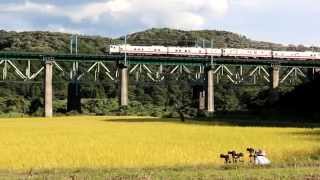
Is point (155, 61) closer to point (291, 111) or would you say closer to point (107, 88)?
point (291, 111)

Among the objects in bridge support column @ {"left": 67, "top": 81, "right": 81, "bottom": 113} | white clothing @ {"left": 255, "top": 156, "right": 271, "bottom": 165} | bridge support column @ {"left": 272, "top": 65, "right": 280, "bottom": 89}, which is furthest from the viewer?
bridge support column @ {"left": 272, "top": 65, "right": 280, "bottom": 89}

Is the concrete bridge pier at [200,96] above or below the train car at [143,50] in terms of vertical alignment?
below

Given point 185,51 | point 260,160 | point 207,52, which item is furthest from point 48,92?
point 260,160

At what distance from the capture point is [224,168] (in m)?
23.2

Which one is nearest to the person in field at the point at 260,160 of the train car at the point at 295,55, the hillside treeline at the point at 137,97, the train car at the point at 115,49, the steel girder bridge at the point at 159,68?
the hillside treeline at the point at 137,97

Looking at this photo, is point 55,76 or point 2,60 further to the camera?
point 55,76

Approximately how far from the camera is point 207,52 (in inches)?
5472

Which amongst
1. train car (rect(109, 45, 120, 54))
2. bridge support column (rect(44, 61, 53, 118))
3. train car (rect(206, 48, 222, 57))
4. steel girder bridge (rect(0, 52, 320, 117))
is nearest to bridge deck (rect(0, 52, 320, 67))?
steel girder bridge (rect(0, 52, 320, 117))

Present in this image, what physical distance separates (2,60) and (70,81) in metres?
13.5

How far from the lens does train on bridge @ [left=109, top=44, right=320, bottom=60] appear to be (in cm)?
13350

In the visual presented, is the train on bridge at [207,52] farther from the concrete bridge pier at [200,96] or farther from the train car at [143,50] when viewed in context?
the concrete bridge pier at [200,96]

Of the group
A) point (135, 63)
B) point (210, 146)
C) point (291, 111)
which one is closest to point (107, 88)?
point (135, 63)

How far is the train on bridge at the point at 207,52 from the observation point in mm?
133500

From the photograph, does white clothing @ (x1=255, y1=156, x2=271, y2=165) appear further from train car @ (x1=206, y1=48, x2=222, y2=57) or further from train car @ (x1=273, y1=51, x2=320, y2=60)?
train car @ (x1=273, y1=51, x2=320, y2=60)
